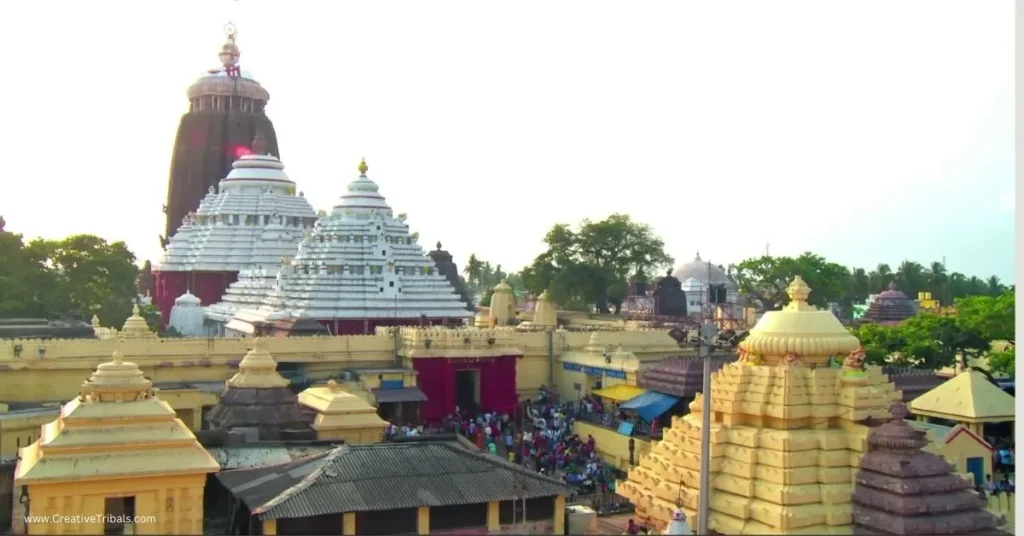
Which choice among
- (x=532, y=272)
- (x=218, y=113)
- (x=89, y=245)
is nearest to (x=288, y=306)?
(x=89, y=245)

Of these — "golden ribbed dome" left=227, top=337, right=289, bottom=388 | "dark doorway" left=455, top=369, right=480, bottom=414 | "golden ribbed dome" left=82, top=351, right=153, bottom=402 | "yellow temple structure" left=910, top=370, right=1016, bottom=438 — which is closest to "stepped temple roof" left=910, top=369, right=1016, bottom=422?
"yellow temple structure" left=910, top=370, right=1016, bottom=438

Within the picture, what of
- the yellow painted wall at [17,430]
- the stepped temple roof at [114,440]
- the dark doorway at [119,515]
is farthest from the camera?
the yellow painted wall at [17,430]

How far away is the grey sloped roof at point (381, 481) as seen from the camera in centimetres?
1417

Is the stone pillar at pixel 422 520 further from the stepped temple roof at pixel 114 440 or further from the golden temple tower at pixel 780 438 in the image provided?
the golden temple tower at pixel 780 438

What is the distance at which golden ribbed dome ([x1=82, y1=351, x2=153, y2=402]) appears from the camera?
14.4m

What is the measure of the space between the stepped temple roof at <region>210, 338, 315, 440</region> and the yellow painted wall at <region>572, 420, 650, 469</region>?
7.58 meters

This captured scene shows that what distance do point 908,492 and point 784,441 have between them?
1.67 metres

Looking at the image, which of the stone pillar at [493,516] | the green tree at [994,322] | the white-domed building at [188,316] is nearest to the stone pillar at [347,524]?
the stone pillar at [493,516]

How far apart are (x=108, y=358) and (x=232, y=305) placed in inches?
697

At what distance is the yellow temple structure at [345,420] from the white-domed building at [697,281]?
4494 cm

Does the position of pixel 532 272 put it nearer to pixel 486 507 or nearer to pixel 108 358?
pixel 108 358

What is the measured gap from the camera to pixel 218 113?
63.3 metres

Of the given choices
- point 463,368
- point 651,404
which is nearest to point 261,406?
point 651,404

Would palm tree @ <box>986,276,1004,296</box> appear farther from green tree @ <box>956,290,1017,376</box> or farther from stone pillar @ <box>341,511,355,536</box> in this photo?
stone pillar @ <box>341,511,355,536</box>
